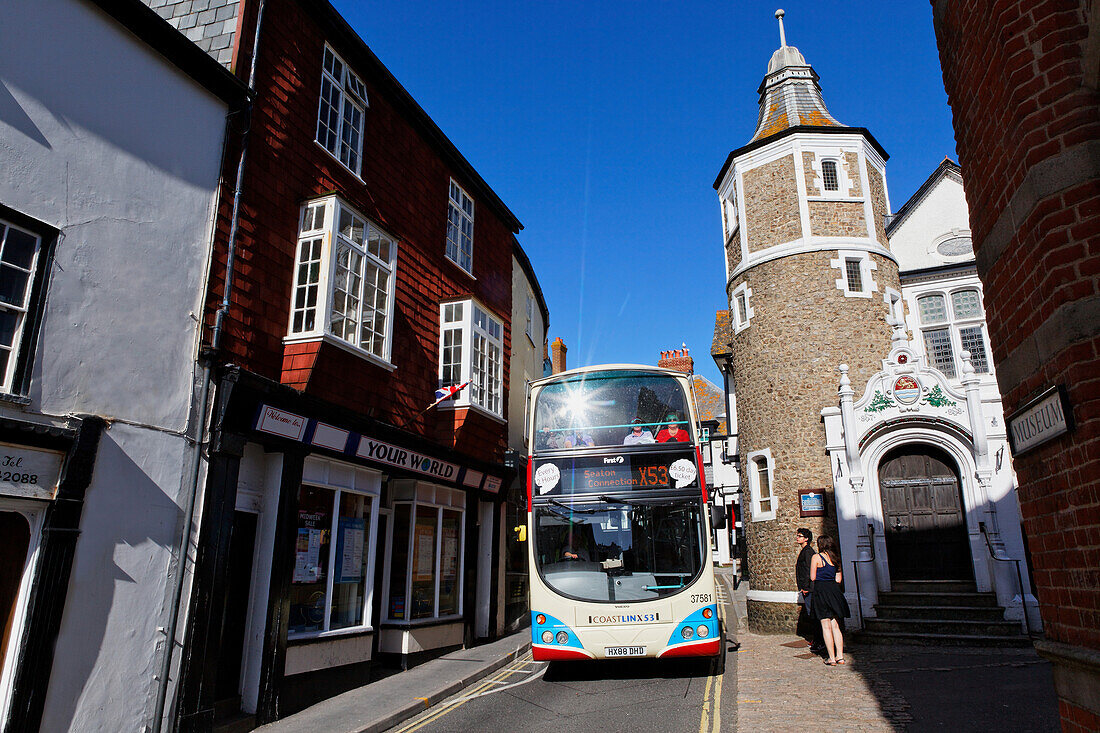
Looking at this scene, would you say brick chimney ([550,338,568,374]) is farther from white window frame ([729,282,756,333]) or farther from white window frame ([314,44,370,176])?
white window frame ([314,44,370,176])

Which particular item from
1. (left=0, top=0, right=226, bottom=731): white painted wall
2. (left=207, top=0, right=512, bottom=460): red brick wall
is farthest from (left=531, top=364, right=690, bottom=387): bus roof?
(left=0, top=0, right=226, bottom=731): white painted wall

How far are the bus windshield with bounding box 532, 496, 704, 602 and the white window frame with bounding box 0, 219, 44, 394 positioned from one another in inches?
263

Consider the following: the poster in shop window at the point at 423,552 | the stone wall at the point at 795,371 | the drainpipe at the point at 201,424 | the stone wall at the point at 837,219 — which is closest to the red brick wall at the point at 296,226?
the drainpipe at the point at 201,424

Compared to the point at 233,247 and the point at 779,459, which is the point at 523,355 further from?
the point at 233,247

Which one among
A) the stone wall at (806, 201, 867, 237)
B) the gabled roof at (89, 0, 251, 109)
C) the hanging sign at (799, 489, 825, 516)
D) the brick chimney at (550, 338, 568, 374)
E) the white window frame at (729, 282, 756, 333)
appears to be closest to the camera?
the gabled roof at (89, 0, 251, 109)

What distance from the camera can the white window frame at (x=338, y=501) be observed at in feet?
31.2

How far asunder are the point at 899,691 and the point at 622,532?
12.8 ft

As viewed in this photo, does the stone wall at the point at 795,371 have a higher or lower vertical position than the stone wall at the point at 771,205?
lower

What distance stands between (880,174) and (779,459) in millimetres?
8720

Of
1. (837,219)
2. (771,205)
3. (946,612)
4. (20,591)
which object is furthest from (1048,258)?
(771,205)

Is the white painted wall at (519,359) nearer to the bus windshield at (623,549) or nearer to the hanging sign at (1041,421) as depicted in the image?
the bus windshield at (623,549)

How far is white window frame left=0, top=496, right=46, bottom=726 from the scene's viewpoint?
568 centimetres

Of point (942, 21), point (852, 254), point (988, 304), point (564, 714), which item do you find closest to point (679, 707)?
point (564, 714)

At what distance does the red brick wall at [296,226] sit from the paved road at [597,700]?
14.6ft
